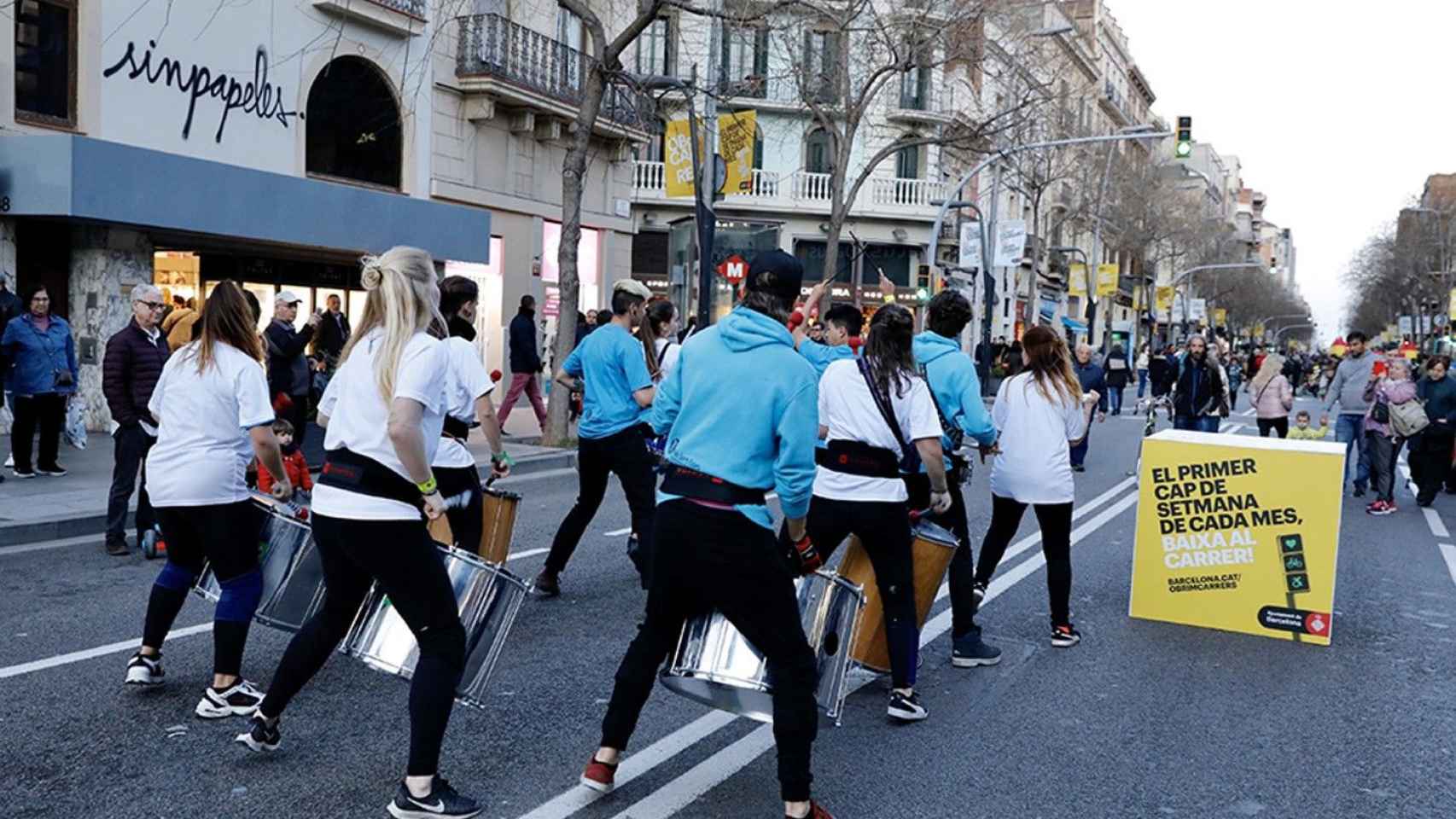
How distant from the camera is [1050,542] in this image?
6699 mm

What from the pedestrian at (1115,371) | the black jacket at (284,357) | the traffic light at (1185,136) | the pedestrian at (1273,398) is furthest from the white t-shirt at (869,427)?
the traffic light at (1185,136)

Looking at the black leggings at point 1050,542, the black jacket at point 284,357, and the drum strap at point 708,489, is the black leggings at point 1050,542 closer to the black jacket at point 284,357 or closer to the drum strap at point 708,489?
the drum strap at point 708,489

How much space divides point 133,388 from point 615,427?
3.23 meters

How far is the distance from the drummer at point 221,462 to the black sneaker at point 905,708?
2571mm

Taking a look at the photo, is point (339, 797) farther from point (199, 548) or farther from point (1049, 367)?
point (1049, 367)

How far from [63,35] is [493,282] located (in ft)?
30.0

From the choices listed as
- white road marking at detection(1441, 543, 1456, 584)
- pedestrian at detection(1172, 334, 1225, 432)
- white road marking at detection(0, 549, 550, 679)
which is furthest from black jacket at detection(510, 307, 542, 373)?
white road marking at detection(1441, 543, 1456, 584)

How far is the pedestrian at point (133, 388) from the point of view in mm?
7926

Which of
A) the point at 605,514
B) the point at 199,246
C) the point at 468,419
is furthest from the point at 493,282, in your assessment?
the point at 468,419

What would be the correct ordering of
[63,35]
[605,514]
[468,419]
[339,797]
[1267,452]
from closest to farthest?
[339,797]
[468,419]
[1267,452]
[605,514]
[63,35]

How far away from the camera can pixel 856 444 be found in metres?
5.16

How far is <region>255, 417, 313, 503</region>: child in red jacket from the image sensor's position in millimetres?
8586

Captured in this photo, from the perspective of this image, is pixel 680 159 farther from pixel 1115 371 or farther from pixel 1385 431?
pixel 1115 371

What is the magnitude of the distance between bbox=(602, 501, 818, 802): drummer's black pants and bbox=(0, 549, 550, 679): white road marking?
3.43m
